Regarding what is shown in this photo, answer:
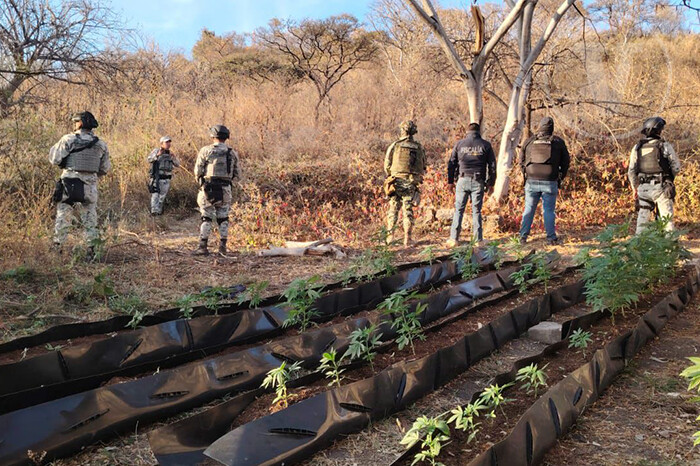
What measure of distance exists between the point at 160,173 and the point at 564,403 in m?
9.10

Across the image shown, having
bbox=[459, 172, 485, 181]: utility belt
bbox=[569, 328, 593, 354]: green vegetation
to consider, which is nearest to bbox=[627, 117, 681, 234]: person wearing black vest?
bbox=[459, 172, 485, 181]: utility belt

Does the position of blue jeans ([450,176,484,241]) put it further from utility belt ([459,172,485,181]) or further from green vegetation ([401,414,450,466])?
green vegetation ([401,414,450,466])

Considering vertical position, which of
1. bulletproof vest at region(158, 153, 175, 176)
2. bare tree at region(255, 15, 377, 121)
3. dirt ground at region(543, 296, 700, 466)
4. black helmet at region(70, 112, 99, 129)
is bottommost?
dirt ground at region(543, 296, 700, 466)

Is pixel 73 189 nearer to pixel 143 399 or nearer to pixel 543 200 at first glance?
pixel 143 399

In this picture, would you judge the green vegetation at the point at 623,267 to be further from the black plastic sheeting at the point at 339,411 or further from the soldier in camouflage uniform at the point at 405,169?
the soldier in camouflage uniform at the point at 405,169

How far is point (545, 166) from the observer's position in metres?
7.27

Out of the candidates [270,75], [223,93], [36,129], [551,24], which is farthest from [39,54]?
[270,75]

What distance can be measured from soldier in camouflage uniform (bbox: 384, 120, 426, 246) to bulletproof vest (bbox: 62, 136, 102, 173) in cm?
397

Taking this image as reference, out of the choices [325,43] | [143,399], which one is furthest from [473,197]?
[325,43]

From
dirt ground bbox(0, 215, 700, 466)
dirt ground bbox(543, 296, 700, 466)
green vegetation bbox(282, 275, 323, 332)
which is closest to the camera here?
dirt ground bbox(543, 296, 700, 466)

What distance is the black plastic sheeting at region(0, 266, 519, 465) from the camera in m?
2.55

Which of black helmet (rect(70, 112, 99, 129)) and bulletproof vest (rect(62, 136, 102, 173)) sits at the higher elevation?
black helmet (rect(70, 112, 99, 129))

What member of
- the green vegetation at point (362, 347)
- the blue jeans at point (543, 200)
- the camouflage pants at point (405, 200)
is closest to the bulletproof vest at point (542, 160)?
the blue jeans at point (543, 200)

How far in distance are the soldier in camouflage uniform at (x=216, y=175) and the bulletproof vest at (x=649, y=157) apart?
214 inches
